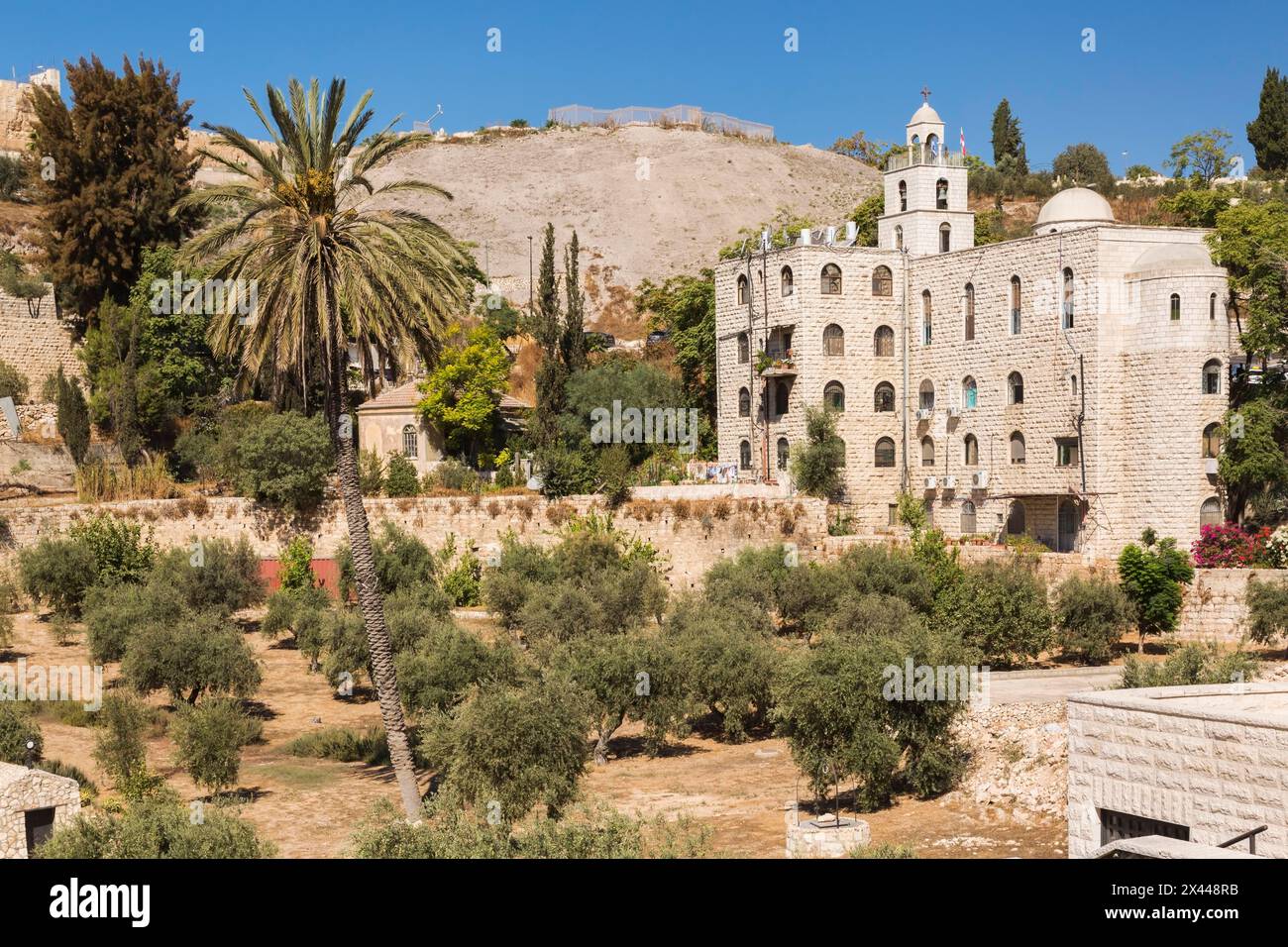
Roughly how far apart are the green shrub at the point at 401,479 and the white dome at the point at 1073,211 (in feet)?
75.7

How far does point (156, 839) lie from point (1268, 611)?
3164cm

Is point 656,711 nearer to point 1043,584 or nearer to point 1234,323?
point 1043,584

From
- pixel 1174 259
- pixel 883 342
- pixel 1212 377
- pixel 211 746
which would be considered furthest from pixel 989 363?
pixel 211 746

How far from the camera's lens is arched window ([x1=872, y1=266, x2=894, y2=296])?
52406 millimetres

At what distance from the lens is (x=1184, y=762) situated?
1459 centimetres

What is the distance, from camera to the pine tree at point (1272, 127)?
288 feet

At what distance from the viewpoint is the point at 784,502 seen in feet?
159

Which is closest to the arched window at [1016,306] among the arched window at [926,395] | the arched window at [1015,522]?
the arched window at [926,395]

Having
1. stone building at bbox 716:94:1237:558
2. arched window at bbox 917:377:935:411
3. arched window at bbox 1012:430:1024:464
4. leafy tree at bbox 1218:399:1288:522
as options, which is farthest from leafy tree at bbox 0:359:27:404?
leafy tree at bbox 1218:399:1288:522

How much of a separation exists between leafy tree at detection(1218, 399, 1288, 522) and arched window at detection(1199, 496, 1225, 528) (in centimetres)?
33

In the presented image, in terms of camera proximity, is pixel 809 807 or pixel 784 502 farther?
pixel 784 502

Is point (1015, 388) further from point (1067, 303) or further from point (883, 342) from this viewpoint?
Answer: point (883, 342)
